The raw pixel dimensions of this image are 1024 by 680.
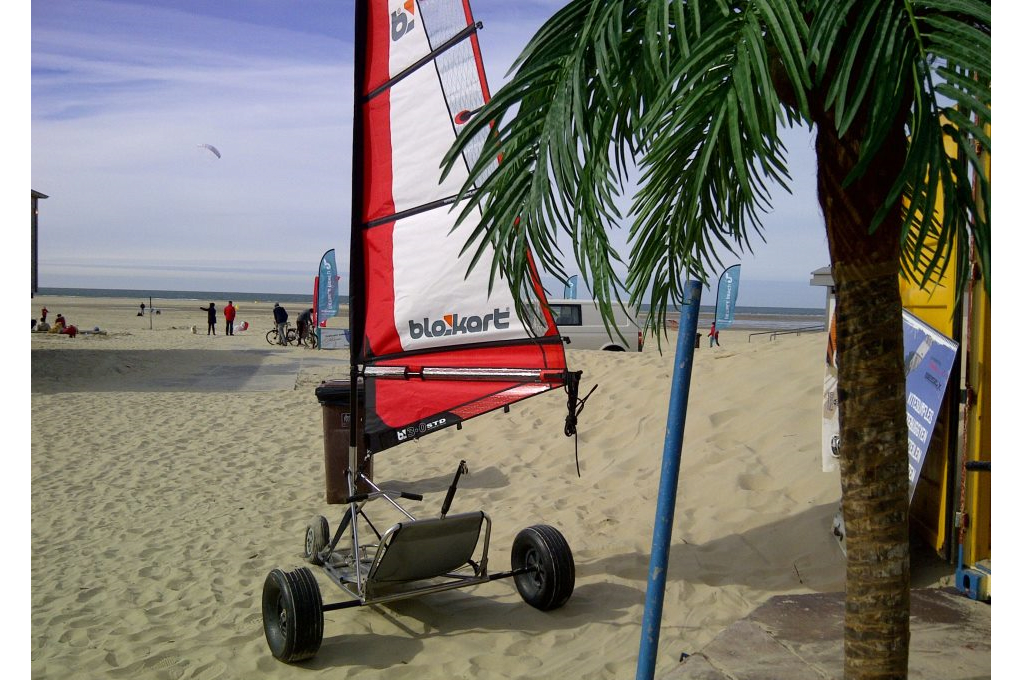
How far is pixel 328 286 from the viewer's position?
20.8 meters

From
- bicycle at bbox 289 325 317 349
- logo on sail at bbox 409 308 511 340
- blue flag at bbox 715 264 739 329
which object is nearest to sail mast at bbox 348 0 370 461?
logo on sail at bbox 409 308 511 340

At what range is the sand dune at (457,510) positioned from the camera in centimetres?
410

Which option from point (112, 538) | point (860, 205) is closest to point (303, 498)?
point (112, 538)

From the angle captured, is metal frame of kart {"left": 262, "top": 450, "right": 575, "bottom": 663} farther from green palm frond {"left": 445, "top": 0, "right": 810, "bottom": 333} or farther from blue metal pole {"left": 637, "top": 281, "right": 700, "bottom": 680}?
green palm frond {"left": 445, "top": 0, "right": 810, "bottom": 333}

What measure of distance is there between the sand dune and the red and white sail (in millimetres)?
1288

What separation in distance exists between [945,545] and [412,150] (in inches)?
145

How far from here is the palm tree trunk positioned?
6.36 feet

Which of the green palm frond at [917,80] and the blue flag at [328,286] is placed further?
the blue flag at [328,286]

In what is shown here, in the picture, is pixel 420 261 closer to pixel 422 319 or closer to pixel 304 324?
pixel 422 319

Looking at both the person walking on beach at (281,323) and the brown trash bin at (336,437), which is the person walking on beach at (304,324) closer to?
the person walking on beach at (281,323)

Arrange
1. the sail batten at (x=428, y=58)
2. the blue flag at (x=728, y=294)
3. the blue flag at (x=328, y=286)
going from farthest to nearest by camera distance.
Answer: the blue flag at (x=728, y=294)
the blue flag at (x=328, y=286)
the sail batten at (x=428, y=58)

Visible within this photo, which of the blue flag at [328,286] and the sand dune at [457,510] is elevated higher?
the blue flag at [328,286]

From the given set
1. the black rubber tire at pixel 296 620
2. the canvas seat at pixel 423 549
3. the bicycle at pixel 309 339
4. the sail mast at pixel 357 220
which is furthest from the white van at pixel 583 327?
the black rubber tire at pixel 296 620

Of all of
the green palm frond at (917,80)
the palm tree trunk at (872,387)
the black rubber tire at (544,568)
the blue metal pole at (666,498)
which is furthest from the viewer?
the black rubber tire at (544,568)
